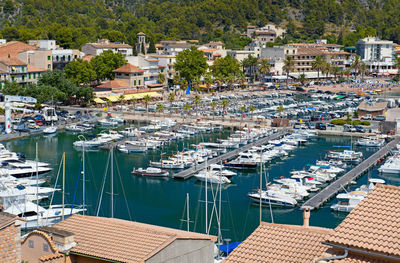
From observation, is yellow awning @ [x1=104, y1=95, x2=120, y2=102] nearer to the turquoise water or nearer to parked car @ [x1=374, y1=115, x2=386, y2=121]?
the turquoise water

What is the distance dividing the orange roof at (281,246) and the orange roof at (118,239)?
2.73 meters

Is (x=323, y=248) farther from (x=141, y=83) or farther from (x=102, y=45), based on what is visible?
(x=102, y=45)

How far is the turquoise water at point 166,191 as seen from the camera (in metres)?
38.8

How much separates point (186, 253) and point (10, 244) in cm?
444

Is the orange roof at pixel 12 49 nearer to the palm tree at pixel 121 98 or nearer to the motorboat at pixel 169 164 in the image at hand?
the palm tree at pixel 121 98

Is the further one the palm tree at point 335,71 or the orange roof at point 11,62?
the palm tree at point 335,71

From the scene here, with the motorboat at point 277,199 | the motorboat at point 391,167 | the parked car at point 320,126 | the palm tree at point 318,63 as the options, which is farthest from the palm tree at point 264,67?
the motorboat at point 277,199

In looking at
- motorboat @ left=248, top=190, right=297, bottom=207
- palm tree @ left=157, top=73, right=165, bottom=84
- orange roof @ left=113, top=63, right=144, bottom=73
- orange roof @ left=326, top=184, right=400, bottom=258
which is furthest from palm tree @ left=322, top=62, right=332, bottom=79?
orange roof @ left=326, top=184, right=400, bottom=258

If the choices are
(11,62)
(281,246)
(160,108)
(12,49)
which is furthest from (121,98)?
(281,246)

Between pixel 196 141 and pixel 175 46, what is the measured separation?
5943 centimetres

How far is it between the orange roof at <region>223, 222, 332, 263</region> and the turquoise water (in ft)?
72.5

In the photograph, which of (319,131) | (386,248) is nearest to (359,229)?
(386,248)

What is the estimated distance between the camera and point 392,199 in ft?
36.3

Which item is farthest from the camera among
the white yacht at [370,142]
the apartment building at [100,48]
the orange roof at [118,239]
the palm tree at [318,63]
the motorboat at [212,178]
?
the palm tree at [318,63]
